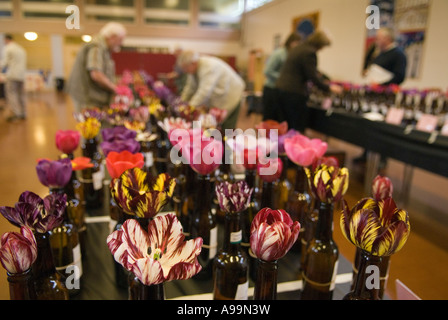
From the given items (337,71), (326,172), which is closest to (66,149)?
(326,172)

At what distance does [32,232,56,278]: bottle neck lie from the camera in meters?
0.60

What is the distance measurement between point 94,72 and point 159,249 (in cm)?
280

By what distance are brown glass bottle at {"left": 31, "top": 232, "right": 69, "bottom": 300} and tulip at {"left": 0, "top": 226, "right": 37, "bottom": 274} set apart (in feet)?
0.29

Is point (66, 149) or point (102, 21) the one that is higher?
point (102, 21)

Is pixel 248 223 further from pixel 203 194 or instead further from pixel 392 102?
pixel 392 102

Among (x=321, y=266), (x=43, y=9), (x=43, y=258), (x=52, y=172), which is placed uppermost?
(x=43, y=9)

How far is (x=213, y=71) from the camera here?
308 cm

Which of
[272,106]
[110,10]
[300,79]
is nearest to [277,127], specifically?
[300,79]

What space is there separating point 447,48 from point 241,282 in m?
5.88

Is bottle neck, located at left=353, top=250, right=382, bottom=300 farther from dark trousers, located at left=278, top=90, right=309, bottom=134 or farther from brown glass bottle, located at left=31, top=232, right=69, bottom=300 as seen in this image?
dark trousers, located at left=278, top=90, right=309, bottom=134

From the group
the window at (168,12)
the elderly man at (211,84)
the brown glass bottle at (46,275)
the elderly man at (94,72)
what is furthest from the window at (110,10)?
the brown glass bottle at (46,275)

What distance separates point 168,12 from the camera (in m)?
14.5

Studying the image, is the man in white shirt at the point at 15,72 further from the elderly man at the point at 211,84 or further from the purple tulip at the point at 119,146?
the purple tulip at the point at 119,146
